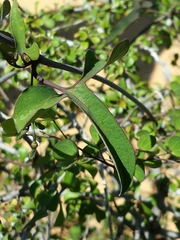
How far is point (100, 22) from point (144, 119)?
575 millimetres

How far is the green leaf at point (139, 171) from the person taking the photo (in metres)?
0.94

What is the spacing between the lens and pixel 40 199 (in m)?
1.12

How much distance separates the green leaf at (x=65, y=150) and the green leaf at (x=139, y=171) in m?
0.17

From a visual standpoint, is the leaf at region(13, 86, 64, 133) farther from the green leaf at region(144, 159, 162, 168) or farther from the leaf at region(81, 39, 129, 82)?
the green leaf at region(144, 159, 162, 168)

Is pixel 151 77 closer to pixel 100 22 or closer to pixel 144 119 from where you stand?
pixel 100 22

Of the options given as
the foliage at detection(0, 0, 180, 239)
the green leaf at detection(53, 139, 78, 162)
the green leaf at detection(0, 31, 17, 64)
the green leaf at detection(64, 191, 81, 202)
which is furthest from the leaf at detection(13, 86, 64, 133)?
the green leaf at detection(64, 191, 81, 202)

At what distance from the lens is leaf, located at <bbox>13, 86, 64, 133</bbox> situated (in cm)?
54

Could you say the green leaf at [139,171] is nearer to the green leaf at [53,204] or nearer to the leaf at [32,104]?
the green leaf at [53,204]

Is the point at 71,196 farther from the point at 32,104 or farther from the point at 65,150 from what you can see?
the point at 32,104

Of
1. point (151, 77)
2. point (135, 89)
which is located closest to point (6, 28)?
point (135, 89)

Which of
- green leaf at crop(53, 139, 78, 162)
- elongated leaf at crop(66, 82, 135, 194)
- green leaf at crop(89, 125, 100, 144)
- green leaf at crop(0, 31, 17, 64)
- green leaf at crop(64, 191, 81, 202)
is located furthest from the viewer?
green leaf at crop(64, 191, 81, 202)

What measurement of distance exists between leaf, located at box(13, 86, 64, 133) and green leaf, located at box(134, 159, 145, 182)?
0.43m

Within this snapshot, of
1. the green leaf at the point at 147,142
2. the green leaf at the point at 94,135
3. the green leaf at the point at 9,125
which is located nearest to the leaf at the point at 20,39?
the green leaf at the point at 9,125

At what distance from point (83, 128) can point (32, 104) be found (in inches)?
38.3
